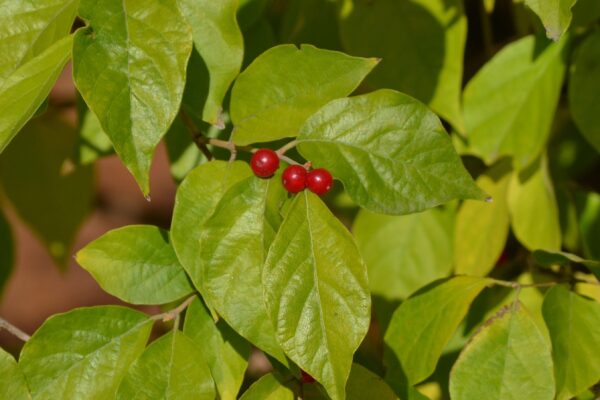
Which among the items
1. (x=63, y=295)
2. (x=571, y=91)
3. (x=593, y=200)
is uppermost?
(x=571, y=91)

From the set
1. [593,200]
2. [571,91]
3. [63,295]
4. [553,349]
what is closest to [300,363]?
[553,349]

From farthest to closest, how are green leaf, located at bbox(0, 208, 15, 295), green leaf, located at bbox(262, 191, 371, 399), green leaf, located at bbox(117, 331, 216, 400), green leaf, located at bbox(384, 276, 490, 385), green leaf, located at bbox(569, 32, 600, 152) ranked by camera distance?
green leaf, located at bbox(0, 208, 15, 295)
green leaf, located at bbox(569, 32, 600, 152)
green leaf, located at bbox(384, 276, 490, 385)
green leaf, located at bbox(117, 331, 216, 400)
green leaf, located at bbox(262, 191, 371, 399)

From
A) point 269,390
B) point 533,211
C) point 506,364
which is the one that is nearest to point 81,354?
point 269,390

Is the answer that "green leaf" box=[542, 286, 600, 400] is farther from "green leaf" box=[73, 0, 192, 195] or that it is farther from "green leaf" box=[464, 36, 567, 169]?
"green leaf" box=[73, 0, 192, 195]

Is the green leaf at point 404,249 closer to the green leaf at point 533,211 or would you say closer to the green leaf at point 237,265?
the green leaf at point 533,211

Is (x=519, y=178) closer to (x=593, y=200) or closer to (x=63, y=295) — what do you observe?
(x=593, y=200)

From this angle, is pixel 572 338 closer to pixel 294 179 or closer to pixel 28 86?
pixel 294 179

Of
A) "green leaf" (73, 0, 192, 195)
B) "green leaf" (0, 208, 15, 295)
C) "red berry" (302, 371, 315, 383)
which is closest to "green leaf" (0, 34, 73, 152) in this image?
"green leaf" (73, 0, 192, 195)
